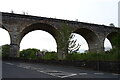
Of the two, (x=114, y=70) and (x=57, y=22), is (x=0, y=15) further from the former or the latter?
(x=114, y=70)

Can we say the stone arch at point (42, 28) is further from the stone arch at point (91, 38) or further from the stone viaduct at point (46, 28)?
the stone arch at point (91, 38)

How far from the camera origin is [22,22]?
45.5 metres

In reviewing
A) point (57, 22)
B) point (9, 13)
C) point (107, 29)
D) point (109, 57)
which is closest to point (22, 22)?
point (9, 13)

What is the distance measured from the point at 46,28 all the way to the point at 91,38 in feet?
35.5

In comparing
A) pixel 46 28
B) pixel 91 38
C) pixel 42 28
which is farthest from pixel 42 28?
pixel 91 38

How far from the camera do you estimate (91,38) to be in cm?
5366

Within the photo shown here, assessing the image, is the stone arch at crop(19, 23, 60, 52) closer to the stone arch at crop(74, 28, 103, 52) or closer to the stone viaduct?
the stone viaduct

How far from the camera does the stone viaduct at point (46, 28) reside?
44.3m

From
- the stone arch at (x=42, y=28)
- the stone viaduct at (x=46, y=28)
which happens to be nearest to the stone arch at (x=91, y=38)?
the stone viaduct at (x=46, y=28)

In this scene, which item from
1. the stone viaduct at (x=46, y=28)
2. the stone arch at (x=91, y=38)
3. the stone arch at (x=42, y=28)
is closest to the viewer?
the stone viaduct at (x=46, y=28)

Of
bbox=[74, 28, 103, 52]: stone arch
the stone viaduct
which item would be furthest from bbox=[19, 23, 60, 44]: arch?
bbox=[74, 28, 103, 52]: stone arch

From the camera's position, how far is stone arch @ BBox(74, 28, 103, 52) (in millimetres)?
52438

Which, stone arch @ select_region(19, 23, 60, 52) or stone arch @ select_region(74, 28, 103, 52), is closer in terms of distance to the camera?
stone arch @ select_region(19, 23, 60, 52)

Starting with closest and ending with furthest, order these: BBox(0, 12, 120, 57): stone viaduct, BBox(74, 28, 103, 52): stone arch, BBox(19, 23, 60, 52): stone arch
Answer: BBox(0, 12, 120, 57): stone viaduct, BBox(19, 23, 60, 52): stone arch, BBox(74, 28, 103, 52): stone arch
